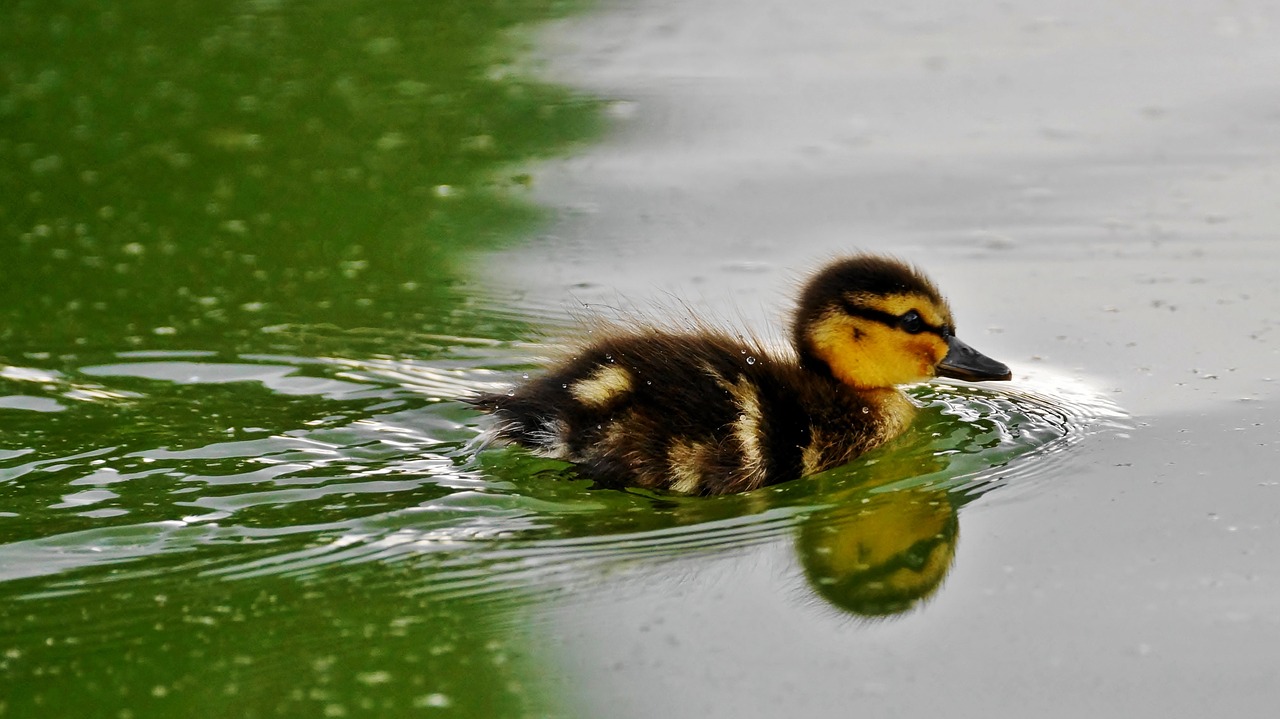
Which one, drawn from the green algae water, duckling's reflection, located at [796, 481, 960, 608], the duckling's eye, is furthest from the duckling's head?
duckling's reflection, located at [796, 481, 960, 608]

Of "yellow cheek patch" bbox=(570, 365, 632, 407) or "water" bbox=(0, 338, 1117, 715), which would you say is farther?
"yellow cheek patch" bbox=(570, 365, 632, 407)

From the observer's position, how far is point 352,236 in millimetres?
4984

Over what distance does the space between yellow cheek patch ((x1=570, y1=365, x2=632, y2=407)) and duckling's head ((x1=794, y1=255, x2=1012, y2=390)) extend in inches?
19.4

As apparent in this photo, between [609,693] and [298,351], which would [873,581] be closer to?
[609,693]

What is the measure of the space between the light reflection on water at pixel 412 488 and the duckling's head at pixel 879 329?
139mm

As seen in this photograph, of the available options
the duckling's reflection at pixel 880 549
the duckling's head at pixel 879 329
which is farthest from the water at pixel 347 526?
the duckling's head at pixel 879 329

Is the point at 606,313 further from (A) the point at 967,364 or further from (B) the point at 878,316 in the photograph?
(A) the point at 967,364

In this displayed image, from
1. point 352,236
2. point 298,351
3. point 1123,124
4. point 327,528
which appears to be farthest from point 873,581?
point 1123,124

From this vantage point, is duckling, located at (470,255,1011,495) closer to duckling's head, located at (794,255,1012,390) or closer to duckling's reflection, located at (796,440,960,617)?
duckling's head, located at (794,255,1012,390)

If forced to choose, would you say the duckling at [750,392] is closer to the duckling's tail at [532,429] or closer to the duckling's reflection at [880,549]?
the duckling's tail at [532,429]

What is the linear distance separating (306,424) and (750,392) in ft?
3.25

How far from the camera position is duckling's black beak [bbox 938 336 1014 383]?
12.8 feet

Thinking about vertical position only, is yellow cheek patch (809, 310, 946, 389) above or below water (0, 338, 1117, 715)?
above

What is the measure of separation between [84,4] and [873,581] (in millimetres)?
5008
